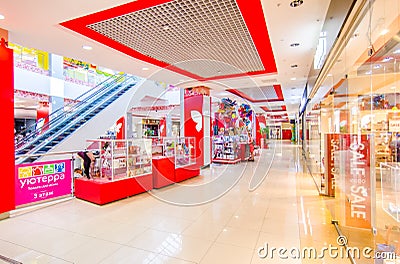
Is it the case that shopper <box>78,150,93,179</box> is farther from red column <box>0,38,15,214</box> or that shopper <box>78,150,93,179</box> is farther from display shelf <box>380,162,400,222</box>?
display shelf <box>380,162,400,222</box>

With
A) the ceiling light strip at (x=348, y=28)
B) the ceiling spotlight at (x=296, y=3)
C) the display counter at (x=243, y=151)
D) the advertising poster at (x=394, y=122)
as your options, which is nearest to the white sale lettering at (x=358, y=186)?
the advertising poster at (x=394, y=122)

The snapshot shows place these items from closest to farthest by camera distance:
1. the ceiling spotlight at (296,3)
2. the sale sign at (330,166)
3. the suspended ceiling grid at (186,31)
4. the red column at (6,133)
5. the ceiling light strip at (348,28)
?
the ceiling light strip at (348,28), the ceiling spotlight at (296,3), the suspended ceiling grid at (186,31), the red column at (6,133), the sale sign at (330,166)

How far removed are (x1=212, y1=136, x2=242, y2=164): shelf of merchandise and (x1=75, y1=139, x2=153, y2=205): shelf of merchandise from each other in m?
5.27

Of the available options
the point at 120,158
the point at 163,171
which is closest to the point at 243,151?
the point at 163,171

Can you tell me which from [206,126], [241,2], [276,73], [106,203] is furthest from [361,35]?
[206,126]

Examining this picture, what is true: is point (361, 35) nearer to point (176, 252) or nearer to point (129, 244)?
point (176, 252)

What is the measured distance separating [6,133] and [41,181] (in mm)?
1278

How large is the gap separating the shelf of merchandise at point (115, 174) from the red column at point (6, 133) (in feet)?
4.18

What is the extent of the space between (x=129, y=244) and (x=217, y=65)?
457cm

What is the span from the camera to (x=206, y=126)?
29.9 ft

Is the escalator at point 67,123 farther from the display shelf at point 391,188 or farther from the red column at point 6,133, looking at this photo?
the display shelf at point 391,188

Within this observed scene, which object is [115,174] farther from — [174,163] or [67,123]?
[67,123]

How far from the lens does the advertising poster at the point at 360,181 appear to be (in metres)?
2.40

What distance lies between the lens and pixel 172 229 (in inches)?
134
